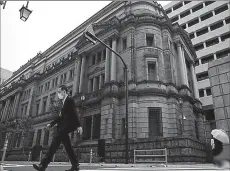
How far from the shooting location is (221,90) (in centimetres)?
922

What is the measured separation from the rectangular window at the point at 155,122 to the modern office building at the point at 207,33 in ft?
59.8

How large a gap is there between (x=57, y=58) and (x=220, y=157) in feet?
127

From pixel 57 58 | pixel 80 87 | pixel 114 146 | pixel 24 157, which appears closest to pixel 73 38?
pixel 57 58

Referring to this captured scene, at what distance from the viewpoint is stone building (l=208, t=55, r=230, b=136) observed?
29.0ft

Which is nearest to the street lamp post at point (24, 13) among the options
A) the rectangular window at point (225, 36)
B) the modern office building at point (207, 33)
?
the modern office building at point (207, 33)

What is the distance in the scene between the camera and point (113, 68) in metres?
21.4

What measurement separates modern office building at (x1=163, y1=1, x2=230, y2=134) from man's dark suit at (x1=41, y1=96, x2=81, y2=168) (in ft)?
108

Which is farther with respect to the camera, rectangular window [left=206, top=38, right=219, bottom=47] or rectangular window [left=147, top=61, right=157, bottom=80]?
rectangular window [left=206, top=38, right=219, bottom=47]

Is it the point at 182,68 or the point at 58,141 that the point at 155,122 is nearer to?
the point at 182,68

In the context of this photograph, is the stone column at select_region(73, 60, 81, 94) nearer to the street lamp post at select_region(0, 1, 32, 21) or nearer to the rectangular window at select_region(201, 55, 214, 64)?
the street lamp post at select_region(0, 1, 32, 21)

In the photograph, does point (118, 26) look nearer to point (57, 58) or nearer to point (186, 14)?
point (57, 58)

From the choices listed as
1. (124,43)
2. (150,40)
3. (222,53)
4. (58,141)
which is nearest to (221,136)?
(58,141)

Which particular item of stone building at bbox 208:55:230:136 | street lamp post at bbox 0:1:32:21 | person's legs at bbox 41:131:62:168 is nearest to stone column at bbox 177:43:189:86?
stone building at bbox 208:55:230:136

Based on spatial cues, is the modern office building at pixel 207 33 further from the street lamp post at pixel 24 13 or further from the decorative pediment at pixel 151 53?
the street lamp post at pixel 24 13
